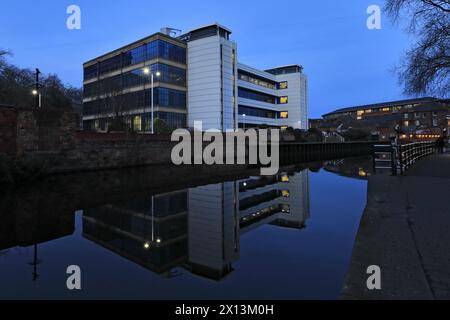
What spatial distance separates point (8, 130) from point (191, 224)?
13199 mm

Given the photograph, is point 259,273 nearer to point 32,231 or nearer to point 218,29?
point 32,231

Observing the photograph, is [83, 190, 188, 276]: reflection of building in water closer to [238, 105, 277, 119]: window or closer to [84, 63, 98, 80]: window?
[238, 105, 277, 119]: window

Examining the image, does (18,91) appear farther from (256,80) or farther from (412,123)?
(412,123)

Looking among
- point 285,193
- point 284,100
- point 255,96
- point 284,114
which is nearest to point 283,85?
point 284,100

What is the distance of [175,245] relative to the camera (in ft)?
19.4

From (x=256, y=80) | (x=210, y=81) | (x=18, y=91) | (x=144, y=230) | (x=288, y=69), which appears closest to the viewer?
(x=144, y=230)

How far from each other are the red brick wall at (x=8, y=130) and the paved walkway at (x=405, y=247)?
676 inches

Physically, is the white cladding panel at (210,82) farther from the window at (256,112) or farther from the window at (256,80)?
the window at (256,80)

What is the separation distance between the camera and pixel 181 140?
24719mm

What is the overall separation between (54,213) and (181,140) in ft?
55.5

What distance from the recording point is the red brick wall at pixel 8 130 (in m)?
14.4

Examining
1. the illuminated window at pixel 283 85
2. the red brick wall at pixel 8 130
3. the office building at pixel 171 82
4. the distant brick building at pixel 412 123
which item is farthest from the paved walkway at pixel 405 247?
the distant brick building at pixel 412 123

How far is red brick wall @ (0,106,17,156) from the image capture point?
1438 cm
